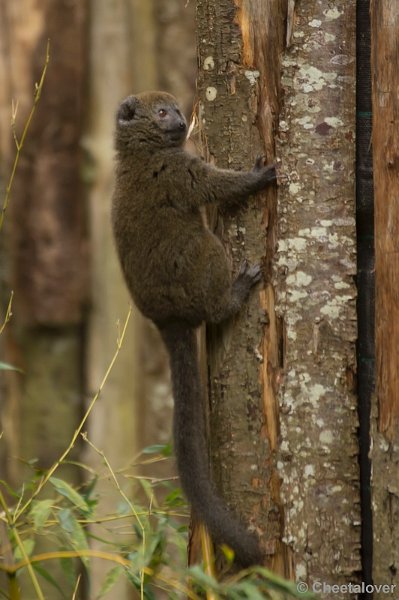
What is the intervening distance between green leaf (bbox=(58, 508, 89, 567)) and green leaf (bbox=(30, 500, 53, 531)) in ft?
0.21

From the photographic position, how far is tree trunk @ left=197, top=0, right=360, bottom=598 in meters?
4.28

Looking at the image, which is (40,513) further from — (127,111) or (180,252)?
(127,111)

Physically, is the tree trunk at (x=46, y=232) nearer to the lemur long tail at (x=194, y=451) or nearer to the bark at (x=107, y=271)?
the bark at (x=107, y=271)

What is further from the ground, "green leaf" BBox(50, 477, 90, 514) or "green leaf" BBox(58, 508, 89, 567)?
"green leaf" BBox(50, 477, 90, 514)

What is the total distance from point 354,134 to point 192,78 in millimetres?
5488

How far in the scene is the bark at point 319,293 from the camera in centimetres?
427

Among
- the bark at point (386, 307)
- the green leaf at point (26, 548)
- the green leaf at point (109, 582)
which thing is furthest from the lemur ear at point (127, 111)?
the green leaf at point (109, 582)

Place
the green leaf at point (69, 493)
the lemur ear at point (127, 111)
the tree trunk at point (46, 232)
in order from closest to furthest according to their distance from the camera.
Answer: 1. the green leaf at point (69, 493)
2. the lemur ear at point (127, 111)
3. the tree trunk at point (46, 232)

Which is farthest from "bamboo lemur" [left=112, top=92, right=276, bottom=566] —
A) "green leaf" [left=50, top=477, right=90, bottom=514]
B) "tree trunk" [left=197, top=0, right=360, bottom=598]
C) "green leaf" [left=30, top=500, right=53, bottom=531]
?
"green leaf" [left=30, top=500, right=53, bottom=531]

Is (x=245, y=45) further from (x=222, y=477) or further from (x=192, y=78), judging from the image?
(x=192, y=78)

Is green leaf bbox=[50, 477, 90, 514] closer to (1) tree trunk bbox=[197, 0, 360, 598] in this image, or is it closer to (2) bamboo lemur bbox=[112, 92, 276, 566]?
(2) bamboo lemur bbox=[112, 92, 276, 566]

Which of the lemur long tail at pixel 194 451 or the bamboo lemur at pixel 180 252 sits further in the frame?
the bamboo lemur at pixel 180 252

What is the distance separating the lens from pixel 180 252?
5070 millimetres

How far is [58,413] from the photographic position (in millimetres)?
9883
